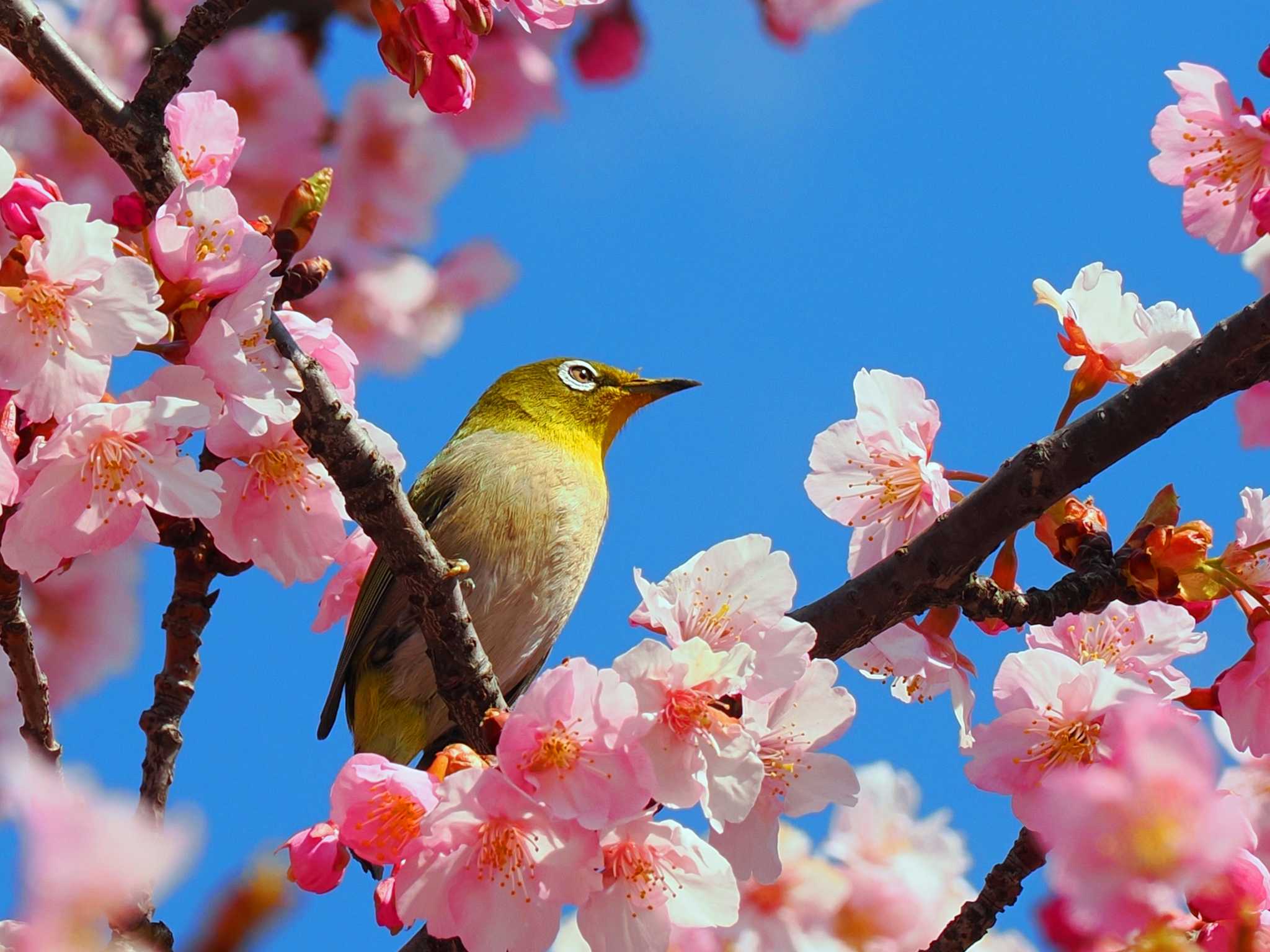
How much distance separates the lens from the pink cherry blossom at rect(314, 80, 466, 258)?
13.0 feet

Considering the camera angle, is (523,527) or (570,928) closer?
(570,928)

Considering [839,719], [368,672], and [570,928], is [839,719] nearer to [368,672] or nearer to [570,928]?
[570,928]

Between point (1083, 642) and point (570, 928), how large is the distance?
1.48 metres

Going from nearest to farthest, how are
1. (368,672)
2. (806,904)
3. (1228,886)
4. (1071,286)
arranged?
(1228,886), (1071,286), (806,904), (368,672)

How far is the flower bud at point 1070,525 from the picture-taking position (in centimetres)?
272

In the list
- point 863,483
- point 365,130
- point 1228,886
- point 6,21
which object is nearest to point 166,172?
point 6,21

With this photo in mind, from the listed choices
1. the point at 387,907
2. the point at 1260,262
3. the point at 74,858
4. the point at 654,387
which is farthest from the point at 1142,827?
the point at 654,387

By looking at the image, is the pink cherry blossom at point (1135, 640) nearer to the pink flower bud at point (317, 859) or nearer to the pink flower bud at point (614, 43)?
the pink flower bud at point (317, 859)

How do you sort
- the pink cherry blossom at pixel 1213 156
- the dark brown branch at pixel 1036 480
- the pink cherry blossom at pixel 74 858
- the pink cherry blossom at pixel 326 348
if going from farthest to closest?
1. the pink cherry blossom at pixel 1213 156
2. the pink cherry blossom at pixel 326 348
3. the dark brown branch at pixel 1036 480
4. the pink cherry blossom at pixel 74 858

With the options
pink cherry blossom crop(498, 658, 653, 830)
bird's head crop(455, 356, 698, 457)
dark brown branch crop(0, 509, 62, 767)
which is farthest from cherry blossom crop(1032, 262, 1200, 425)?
bird's head crop(455, 356, 698, 457)

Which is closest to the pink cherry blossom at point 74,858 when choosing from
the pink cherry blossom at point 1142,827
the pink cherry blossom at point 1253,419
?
the pink cherry blossom at point 1142,827

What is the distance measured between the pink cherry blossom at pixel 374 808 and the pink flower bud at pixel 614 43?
95.8 inches

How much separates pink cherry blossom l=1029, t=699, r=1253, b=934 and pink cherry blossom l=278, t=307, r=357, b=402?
1.73 m

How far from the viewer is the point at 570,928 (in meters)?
3.38
